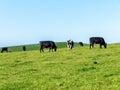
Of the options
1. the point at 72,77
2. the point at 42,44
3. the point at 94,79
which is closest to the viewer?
the point at 94,79

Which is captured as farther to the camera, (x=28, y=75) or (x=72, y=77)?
(x=28, y=75)

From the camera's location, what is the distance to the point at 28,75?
2292cm

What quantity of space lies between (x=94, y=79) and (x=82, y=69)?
4.69 metres

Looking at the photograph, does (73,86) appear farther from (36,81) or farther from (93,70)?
(93,70)

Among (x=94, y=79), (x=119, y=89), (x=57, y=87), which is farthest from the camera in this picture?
(x=94, y=79)

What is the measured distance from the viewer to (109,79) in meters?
18.7

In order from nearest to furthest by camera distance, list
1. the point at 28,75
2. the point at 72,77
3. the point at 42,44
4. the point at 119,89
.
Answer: the point at 119,89
the point at 72,77
the point at 28,75
the point at 42,44

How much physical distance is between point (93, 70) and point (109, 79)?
443 cm

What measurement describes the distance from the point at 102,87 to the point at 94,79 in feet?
8.33

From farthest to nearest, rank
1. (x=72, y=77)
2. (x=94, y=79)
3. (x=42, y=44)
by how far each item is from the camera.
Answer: (x=42, y=44) → (x=72, y=77) → (x=94, y=79)

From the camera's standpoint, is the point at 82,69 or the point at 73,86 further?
the point at 82,69

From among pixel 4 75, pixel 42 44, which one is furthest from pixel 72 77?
pixel 42 44

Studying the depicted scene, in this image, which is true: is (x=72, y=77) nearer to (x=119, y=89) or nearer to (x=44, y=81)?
(x=44, y=81)

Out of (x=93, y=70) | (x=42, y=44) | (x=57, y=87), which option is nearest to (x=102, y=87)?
(x=57, y=87)
